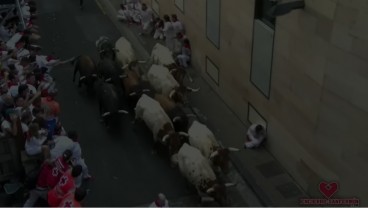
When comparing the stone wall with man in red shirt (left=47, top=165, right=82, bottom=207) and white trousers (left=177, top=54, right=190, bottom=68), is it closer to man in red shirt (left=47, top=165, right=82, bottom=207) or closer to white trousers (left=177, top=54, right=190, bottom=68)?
white trousers (left=177, top=54, right=190, bottom=68)

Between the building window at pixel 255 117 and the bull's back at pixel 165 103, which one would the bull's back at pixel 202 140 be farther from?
the building window at pixel 255 117

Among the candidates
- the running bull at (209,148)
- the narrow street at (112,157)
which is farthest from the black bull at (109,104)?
the running bull at (209,148)

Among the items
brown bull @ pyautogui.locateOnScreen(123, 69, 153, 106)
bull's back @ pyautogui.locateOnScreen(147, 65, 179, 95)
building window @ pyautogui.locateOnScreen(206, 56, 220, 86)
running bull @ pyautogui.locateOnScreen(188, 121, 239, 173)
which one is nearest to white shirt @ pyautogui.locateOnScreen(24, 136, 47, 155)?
running bull @ pyautogui.locateOnScreen(188, 121, 239, 173)

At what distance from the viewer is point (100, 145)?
1273cm

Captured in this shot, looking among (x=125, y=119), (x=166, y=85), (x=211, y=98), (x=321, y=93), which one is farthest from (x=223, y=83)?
(x=321, y=93)

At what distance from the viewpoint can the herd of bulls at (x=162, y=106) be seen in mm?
10539

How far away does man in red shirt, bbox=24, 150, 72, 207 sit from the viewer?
9.88 m

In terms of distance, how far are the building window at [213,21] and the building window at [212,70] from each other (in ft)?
1.97

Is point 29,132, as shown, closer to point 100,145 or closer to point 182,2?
point 100,145

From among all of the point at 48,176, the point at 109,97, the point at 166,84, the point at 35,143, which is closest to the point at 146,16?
the point at 166,84

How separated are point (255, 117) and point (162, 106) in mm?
2128

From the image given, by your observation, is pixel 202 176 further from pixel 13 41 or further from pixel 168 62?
pixel 13 41

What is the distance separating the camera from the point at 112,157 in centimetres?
1230

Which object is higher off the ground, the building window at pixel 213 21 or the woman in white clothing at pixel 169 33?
the building window at pixel 213 21
